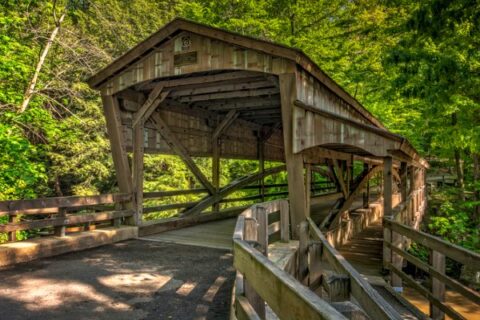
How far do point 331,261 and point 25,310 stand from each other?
334 centimetres

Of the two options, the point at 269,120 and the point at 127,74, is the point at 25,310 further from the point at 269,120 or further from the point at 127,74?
the point at 269,120

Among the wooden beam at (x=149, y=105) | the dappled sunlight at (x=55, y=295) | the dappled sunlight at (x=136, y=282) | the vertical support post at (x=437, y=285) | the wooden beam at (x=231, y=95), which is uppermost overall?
the wooden beam at (x=231, y=95)

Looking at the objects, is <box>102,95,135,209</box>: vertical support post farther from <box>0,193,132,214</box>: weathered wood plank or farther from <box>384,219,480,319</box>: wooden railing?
<box>384,219,480,319</box>: wooden railing

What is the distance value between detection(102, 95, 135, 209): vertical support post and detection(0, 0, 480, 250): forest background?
259cm

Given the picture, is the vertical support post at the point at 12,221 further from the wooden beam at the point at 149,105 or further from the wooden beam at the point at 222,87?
the wooden beam at the point at 222,87

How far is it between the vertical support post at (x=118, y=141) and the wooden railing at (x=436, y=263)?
6208 millimetres

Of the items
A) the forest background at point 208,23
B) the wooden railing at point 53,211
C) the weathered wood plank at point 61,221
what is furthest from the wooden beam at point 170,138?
the forest background at point 208,23

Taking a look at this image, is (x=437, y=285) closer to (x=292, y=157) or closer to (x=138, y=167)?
(x=292, y=157)

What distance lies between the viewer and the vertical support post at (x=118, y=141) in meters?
8.48

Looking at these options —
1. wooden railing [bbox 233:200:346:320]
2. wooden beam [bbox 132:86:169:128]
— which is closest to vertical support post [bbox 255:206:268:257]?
wooden railing [bbox 233:200:346:320]

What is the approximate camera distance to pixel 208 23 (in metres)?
17.2

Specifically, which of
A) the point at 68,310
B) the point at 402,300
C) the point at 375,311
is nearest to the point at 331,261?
the point at 375,311

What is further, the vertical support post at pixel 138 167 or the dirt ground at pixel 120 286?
the vertical support post at pixel 138 167

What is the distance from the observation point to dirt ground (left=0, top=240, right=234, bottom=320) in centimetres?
376
